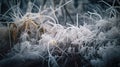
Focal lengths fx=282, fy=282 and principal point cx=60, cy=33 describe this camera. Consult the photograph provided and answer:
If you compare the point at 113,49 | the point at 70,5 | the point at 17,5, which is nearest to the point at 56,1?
the point at 70,5

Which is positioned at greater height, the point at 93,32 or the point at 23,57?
the point at 93,32

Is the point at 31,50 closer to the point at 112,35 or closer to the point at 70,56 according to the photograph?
the point at 70,56

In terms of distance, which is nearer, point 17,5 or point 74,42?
point 74,42

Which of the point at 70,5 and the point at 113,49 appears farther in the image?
the point at 70,5

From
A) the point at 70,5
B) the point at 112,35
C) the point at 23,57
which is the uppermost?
the point at 70,5

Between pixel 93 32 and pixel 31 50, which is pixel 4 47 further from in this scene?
pixel 93 32

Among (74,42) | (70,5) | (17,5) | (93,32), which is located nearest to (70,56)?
(74,42)
